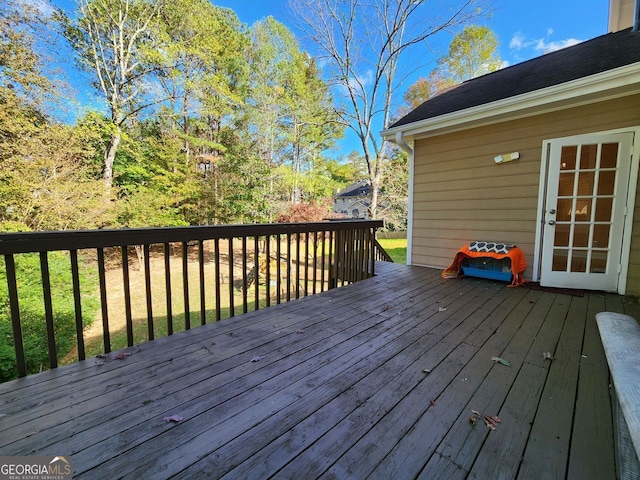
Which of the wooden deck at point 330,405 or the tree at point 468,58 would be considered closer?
the wooden deck at point 330,405

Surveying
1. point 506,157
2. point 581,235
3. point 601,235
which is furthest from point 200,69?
point 601,235

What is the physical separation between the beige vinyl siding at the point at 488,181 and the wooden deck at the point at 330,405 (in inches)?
79.7

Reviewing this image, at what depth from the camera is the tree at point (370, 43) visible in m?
9.09

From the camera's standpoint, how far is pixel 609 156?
3361 mm

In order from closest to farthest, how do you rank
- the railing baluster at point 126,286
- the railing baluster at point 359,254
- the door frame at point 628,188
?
the railing baluster at point 126,286 → the door frame at point 628,188 → the railing baluster at point 359,254

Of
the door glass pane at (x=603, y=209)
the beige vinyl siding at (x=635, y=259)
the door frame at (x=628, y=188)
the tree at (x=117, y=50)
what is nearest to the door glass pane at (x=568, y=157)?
the door frame at (x=628, y=188)

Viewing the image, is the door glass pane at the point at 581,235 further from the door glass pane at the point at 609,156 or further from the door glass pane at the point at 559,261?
the door glass pane at the point at 609,156

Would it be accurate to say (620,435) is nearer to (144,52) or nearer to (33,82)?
(33,82)

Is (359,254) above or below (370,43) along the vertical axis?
below

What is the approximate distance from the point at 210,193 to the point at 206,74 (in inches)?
175

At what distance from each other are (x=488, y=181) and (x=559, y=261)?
1.42 m

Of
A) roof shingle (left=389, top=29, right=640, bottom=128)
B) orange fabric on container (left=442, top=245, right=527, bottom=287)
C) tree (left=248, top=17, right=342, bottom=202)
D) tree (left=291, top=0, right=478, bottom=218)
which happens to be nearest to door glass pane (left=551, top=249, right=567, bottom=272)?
orange fabric on container (left=442, top=245, right=527, bottom=287)

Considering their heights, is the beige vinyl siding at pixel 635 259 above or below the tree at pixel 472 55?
below

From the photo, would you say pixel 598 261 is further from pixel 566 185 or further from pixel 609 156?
pixel 609 156
